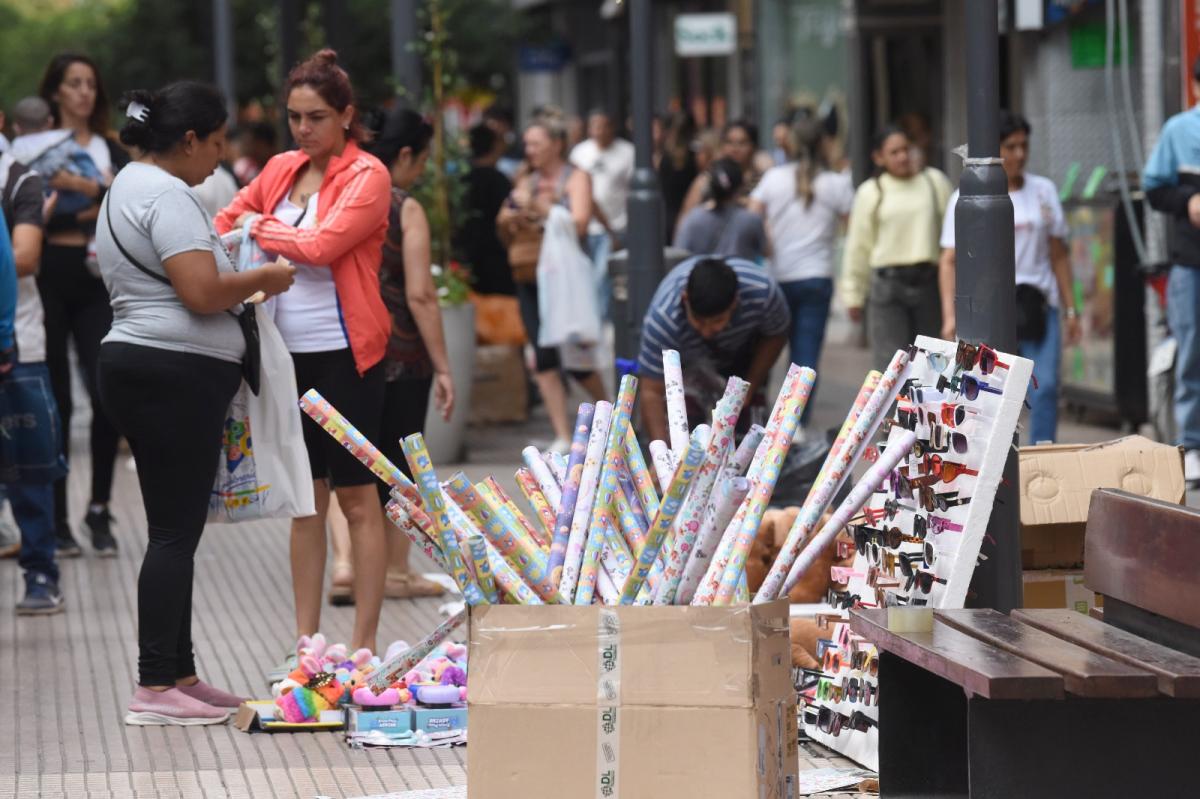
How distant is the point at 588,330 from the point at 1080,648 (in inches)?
300

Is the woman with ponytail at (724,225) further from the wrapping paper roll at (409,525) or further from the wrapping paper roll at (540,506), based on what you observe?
the wrapping paper roll at (409,525)

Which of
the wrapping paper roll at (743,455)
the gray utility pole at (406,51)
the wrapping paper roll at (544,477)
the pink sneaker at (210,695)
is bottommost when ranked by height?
the pink sneaker at (210,695)

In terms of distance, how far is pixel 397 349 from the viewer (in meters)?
7.41

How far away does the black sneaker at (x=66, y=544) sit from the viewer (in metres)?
9.16

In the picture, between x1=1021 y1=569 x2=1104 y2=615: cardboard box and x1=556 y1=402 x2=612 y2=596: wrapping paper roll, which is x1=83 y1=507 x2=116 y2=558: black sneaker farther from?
x1=556 y1=402 x2=612 y2=596: wrapping paper roll

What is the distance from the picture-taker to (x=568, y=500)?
14.7 ft

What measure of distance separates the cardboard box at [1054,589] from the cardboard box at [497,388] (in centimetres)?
822

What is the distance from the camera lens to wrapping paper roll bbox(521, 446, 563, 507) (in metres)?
4.69

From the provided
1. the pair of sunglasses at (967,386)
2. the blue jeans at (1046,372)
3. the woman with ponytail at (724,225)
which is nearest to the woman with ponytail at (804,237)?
the woman with ponytail at (724,225)

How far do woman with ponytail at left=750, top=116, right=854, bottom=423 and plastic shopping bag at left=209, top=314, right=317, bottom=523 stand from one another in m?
5.99

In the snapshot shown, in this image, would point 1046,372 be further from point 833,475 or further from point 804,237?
point 833,475

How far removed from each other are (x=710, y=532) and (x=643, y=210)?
6123mm

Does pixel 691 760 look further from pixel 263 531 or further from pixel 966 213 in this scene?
pixel 263 531

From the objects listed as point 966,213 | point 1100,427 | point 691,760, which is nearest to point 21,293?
point 966,213
